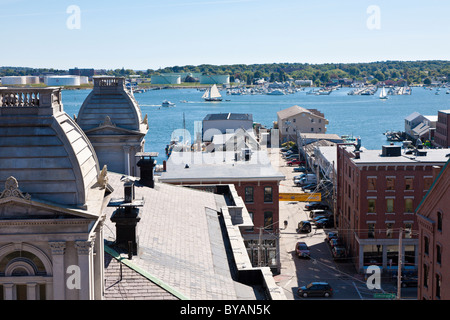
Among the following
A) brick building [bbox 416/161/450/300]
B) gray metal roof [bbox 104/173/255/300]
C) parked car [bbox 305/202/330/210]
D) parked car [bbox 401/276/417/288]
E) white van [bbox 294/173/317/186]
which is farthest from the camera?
white van [bbox 294/173/317/186]

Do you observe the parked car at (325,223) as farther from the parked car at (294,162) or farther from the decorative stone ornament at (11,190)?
the decorative stone ornament at (11,190)

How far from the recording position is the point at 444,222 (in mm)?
28531

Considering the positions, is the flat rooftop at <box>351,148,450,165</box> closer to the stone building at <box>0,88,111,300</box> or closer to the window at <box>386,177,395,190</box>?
the window at <box>386,177,395,190</box>

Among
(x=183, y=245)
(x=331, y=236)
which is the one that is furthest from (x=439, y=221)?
(x=331, y=236)

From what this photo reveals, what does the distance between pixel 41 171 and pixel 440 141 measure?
102943mm

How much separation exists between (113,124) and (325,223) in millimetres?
32634

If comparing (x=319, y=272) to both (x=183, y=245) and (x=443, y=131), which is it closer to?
(x=183, y=245)

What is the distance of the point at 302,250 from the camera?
161 feet

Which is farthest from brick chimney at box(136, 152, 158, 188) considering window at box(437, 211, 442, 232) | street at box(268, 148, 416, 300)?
street at box(268, 148, 416, 300)

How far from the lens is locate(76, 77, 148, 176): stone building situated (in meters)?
31.4

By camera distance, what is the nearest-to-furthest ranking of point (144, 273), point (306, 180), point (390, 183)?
point (144, 273)
point (390, 183)
point (306, 180)

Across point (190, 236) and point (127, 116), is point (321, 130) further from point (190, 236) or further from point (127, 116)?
point (190, 236)

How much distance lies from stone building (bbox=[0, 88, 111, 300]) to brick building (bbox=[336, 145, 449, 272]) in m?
34.9
